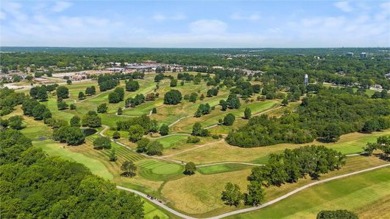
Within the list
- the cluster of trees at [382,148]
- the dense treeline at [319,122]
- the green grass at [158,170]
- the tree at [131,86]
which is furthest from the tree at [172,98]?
the cluster of trees at [382,148]

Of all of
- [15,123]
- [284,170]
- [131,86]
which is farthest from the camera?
[131,86]

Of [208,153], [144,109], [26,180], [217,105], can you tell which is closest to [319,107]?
[217,105]

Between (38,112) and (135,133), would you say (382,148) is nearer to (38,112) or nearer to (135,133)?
(135,133)

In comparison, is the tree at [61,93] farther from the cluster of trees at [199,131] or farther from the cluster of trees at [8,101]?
the cluster of trees at [199,131]

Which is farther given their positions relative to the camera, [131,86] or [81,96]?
[131,86]

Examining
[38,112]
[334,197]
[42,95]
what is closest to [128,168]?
[334,197]
